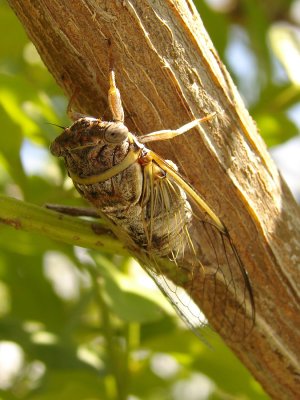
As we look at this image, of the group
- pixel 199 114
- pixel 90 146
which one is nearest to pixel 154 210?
pixel 90 146

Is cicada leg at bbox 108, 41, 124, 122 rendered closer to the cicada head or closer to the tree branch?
the cicada head

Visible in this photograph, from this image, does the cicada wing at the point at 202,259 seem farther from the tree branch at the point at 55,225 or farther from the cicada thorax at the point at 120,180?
the tree branch at the point at 55,225

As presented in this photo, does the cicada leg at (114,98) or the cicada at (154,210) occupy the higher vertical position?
the cicada leg at (114,98)

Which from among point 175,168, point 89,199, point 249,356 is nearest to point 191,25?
point 175,168

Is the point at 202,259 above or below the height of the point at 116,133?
below

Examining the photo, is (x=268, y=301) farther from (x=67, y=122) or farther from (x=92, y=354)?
(x=67, y=122)

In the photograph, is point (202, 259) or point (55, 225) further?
point (202, 259)

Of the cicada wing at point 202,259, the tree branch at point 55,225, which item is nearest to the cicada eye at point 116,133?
the cicada wing at point 202,259

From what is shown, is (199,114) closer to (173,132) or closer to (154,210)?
(173,132)

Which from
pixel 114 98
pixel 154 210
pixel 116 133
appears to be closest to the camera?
pixel 114 98
